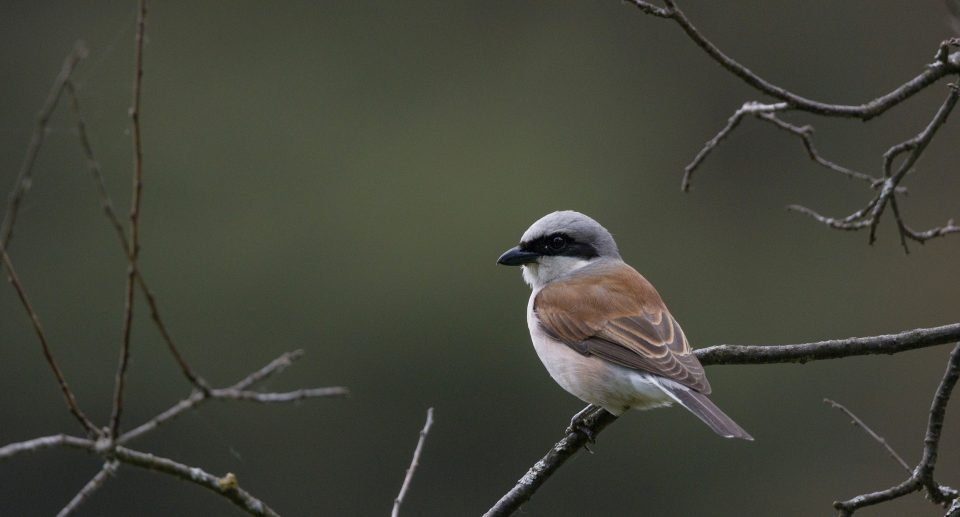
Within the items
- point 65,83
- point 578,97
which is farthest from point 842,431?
point 65,83

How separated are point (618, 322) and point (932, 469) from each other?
1.88 m

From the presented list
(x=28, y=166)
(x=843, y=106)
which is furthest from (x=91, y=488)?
(x=843, y=106)

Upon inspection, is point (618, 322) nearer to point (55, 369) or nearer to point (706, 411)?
point (706, 411)

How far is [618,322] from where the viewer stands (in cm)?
548

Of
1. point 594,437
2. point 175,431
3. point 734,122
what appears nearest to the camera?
point 734,122

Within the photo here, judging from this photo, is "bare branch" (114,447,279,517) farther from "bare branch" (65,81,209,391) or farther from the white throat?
the white throat

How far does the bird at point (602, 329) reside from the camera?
191 inches

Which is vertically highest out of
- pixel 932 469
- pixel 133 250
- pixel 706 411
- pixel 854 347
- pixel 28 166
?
pixel 28 166

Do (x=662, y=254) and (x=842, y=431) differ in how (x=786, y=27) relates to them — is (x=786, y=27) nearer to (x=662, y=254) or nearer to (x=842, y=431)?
(x=662, y=254)

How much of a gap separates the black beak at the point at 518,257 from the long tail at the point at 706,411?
4.42 feet

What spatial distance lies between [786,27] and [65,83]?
29764 millimetres

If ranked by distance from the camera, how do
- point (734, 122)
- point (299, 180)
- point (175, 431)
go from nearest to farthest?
point (734, 122) → point (175, 431) → point (299, 180)

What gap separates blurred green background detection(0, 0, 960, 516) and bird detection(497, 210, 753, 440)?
572 inches

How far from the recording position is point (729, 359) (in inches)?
173
